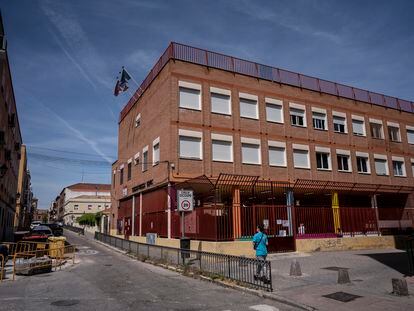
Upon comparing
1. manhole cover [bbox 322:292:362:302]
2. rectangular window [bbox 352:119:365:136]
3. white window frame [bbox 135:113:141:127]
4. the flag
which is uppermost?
the flag

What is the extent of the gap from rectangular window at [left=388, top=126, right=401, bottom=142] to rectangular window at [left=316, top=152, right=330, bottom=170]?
29.1 ft

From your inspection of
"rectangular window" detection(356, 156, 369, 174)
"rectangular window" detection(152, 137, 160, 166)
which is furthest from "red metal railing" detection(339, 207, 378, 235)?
"rectangular window" detection(152, 137, 160, 166)

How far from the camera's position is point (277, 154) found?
27.0 metres

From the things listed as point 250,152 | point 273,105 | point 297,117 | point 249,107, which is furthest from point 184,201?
point 297,117

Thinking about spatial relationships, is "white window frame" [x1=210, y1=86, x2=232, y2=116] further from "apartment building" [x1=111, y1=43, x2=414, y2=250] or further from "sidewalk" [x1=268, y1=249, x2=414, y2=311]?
"sidewalk" [x1=268, y1=249, x2=414, y2=311]

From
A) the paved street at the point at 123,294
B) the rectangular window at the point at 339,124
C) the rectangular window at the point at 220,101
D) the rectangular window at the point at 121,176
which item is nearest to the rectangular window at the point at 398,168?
the rectangular window at the point at 339,124

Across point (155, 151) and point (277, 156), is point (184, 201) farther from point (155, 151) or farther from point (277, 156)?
point (277, 156)

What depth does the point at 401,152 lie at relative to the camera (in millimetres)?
34188

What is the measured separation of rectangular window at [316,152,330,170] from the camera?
2909 centimetres

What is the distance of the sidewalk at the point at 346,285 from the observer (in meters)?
8.38

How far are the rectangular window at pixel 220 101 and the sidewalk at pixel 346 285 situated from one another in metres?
11.1

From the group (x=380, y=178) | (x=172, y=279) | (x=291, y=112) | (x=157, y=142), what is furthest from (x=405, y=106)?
(x=172, y=279)

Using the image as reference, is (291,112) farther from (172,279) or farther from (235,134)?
(172,279)

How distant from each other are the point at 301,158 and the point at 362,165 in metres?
6.97
